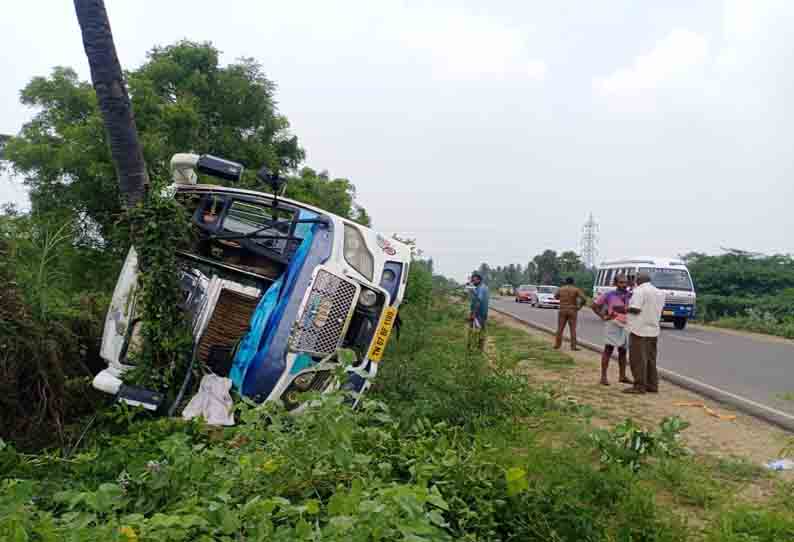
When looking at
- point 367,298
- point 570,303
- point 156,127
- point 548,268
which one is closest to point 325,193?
point 156,127

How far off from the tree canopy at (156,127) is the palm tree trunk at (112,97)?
5621 mm

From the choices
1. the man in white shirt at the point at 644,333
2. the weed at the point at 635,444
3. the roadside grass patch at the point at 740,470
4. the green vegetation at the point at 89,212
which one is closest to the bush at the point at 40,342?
the green vegetation at the point at 89,212

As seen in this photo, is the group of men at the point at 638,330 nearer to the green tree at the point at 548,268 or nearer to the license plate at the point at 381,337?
the license plate at the point at 381,337

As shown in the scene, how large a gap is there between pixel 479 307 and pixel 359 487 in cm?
698

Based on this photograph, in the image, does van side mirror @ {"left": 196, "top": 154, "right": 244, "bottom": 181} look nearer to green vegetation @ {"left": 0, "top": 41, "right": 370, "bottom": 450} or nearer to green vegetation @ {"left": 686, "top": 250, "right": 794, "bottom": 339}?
green vegetation @ {"left": 0, "top": 41, "right": 370, "bottom": 450}

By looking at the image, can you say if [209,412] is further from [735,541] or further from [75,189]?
[75,189]

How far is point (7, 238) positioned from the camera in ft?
16.1

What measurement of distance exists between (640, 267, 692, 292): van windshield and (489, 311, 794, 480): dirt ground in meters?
9.77

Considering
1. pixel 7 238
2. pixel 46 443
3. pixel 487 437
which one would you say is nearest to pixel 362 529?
pixel 487 437

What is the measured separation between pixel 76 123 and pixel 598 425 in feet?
43.0

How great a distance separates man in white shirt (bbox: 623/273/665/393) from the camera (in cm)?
653

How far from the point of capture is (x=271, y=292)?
180 inches

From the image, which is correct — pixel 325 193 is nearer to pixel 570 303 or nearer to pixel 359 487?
pixel 570 303

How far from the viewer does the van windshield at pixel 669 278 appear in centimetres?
1642
